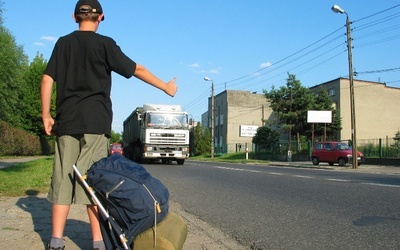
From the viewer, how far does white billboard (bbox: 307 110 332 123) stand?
4784 cm

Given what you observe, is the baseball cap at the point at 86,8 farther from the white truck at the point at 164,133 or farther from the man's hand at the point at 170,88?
the white truck at the point at 164,133

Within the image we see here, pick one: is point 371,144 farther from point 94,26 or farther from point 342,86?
point 94,26

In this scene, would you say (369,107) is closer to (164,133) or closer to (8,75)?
(164,133)

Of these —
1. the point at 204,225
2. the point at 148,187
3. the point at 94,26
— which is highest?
the point at 94,26

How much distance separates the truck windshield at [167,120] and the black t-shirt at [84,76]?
2034 cm

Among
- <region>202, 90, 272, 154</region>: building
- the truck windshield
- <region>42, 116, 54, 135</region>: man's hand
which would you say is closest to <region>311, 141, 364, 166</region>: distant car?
the truck windshield

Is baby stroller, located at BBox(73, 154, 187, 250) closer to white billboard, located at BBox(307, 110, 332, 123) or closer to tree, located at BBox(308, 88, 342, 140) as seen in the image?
white billboard, located at BBox(307, 110, 332, 123)

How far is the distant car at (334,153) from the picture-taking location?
31109 millimetres

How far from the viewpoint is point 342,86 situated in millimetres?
60781

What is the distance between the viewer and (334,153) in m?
32.2

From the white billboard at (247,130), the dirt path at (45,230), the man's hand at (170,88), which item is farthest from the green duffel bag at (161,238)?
the white billboard at (247,130)

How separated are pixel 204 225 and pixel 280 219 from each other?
1.23 meters

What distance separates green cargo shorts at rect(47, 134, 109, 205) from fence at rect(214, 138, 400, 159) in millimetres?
31993

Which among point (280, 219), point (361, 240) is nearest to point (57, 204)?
point (361, 240)
